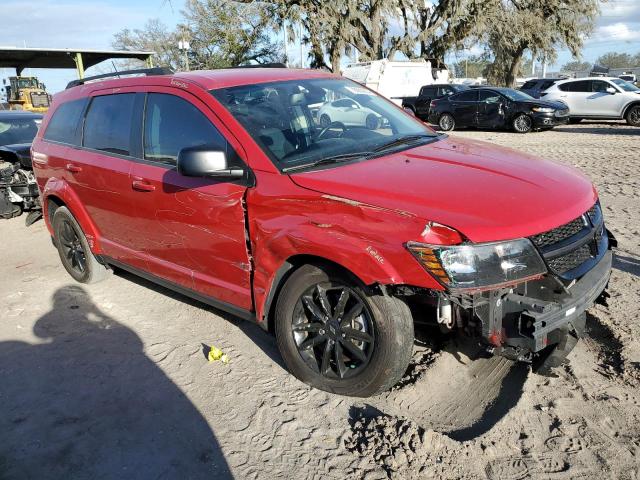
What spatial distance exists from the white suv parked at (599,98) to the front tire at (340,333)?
18.2 metres

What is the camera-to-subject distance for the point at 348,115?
12.7 ft

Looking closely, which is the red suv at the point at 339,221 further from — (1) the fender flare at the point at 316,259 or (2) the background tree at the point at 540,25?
(2) the background tree at the point at 540,25

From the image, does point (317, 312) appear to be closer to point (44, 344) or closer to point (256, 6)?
point (44, 344)

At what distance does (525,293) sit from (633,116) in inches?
713

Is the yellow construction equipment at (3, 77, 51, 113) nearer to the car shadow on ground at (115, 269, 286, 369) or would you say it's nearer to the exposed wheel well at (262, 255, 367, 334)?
the car shadow on ground at (115, 269, 286, 369)

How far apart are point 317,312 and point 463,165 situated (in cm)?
121

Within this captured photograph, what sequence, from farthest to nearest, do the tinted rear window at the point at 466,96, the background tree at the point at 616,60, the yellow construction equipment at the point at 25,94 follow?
1. the background tree at the point at 616,60
2. the yellow construction equipment at the point at 25,94
3. the tinted rear window at the point at 466,96

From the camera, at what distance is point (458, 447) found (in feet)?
8.80

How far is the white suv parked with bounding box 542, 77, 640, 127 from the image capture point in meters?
17.8

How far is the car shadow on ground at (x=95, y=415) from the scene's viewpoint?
2771 millimetres

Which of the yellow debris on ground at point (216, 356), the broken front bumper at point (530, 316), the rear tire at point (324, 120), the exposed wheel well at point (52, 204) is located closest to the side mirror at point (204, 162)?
the rear tire at point (324, 120)

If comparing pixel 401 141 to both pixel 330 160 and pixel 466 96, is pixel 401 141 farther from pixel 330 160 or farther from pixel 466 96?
pixel 466 96

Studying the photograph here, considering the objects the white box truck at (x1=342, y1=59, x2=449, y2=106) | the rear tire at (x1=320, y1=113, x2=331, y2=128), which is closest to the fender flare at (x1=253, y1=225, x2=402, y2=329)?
the rear tire at (x1=320, y1=113, x2=331, y2=128)

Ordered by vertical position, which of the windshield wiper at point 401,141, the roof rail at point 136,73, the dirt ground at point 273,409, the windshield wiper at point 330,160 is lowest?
the dirt ground at point 273,409
